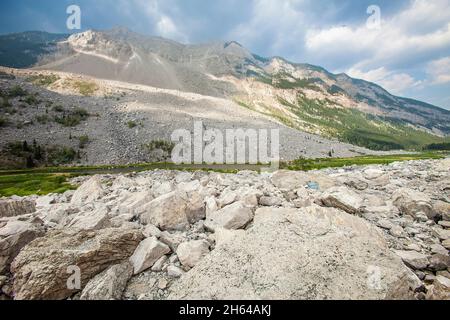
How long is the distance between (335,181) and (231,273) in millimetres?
12519

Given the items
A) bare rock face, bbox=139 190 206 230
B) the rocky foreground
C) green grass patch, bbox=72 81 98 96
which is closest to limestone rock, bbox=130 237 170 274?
the rocky foreground

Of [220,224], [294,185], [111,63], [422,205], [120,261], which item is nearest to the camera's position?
[120,261]

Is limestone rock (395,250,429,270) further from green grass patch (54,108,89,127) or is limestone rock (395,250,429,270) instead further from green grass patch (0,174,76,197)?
green grass patch (54,108,89,127)

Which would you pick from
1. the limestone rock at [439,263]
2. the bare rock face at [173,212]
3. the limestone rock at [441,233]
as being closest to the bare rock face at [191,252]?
the bare rock face at [173,212]

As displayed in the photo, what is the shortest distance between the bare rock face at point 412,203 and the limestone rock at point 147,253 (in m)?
9.86

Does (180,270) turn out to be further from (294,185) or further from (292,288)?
(294,185)

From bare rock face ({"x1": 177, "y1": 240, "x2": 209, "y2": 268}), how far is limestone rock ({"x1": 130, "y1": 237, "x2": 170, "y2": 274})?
491 millimetres

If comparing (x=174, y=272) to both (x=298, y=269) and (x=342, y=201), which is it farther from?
(x=342, y=201)

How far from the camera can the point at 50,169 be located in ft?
175

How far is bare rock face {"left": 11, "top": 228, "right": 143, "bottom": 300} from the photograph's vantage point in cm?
514

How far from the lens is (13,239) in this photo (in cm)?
638

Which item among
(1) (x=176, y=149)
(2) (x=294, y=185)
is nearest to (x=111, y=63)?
(1) (x=176, y=149)

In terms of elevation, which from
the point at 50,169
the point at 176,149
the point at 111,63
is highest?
the point at 111,63

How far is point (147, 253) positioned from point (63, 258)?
74.0 inches
